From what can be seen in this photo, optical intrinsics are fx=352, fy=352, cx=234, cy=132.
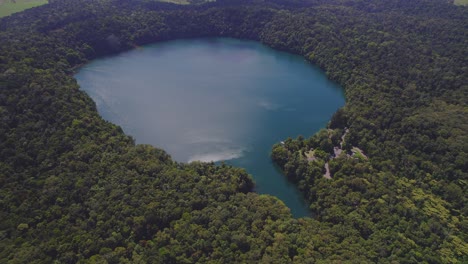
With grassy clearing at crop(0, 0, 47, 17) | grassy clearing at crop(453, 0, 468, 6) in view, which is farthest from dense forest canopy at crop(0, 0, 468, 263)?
grassy clearing at crop(453, 0, 468, 6)

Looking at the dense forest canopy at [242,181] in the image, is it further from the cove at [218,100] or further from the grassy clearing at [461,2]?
the grassy clearing at [461,2]

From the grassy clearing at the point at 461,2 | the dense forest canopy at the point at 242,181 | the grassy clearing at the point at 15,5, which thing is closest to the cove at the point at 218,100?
the dense forest canopy at the point at 242,181

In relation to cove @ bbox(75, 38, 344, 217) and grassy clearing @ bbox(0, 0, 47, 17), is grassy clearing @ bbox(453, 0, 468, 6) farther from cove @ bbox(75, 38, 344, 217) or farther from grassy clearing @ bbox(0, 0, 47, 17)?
grassy clearing @ bbox(0, 0, 47, 17)

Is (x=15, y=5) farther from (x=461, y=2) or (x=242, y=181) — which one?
(x=461, y=2)

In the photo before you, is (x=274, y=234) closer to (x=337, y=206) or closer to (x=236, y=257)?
(x=236, y=257)

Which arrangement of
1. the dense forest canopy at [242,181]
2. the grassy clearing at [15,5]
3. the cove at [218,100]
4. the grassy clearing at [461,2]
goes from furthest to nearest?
the grassy clearing at [461,2] < the grassy clearing at [15,5] < the cove at [218,100] < the dense forest canopy at [242,181]

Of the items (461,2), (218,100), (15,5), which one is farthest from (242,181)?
(461,2)
